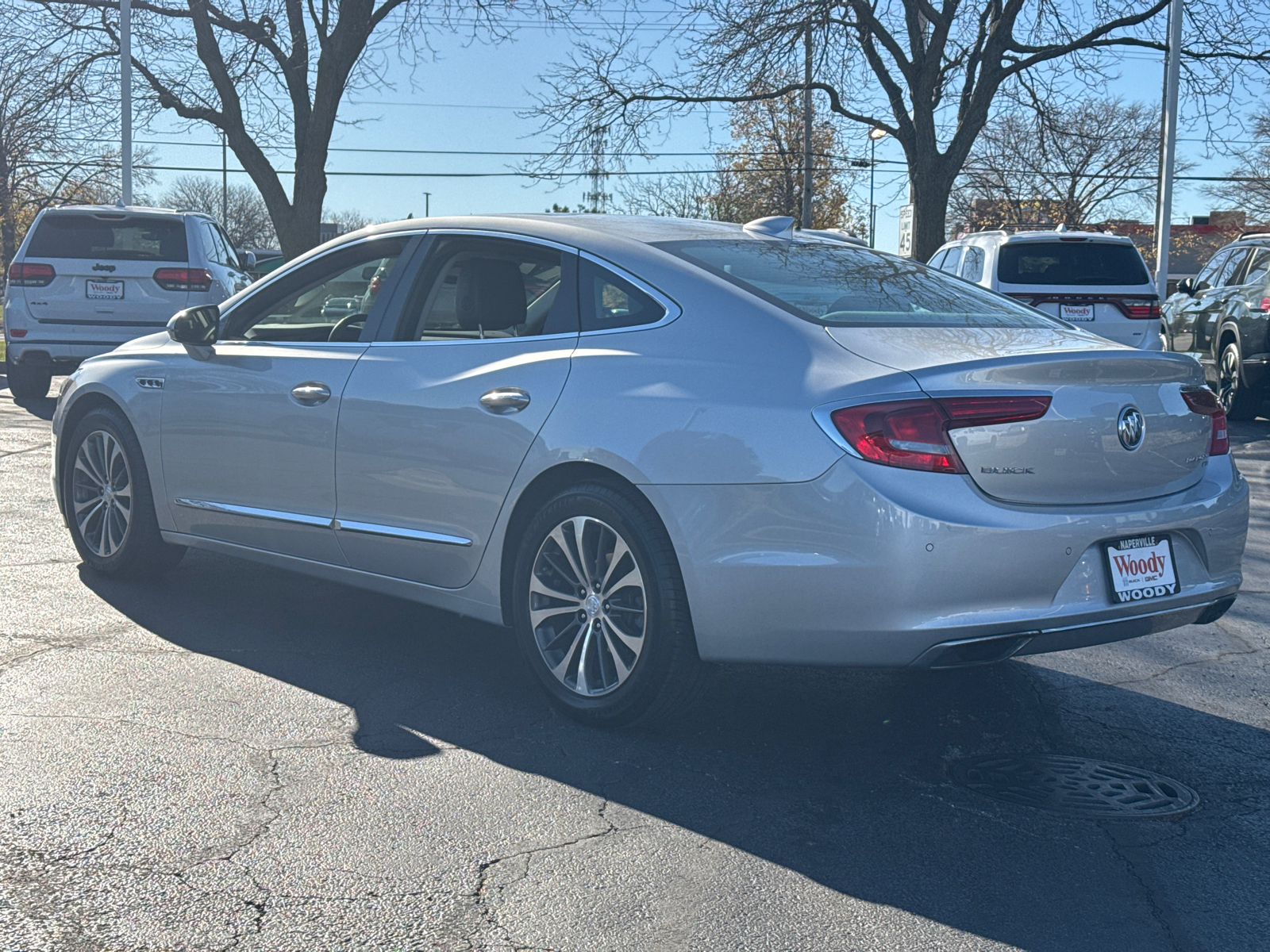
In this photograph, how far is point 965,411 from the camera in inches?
148

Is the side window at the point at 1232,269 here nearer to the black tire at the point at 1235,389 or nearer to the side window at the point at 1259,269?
the side window at the point at 1259,269

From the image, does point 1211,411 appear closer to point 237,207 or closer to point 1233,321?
point 1233,321

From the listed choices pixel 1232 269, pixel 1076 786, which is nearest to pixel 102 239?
pixel 1232 269

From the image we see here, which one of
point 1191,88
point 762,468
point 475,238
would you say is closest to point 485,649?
point 475,238

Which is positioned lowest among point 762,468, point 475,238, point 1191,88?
point 762,468

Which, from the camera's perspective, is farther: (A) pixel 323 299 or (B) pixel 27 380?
(B) pixel 27 380

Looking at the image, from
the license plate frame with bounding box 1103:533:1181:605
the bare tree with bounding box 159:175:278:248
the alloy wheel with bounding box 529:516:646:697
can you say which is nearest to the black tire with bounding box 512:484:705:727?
the alloy wheel with bounding box 529:516:646:697

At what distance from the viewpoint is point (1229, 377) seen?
45.7 ft

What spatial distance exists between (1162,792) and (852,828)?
941mm

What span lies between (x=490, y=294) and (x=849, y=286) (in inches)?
48.7

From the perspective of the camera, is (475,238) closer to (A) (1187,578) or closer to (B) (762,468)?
(B) (762,468)

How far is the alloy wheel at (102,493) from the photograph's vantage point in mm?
6105

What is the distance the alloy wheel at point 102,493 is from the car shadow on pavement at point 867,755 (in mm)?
338

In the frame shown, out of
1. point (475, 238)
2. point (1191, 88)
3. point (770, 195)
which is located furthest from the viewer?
point (770, 195)
